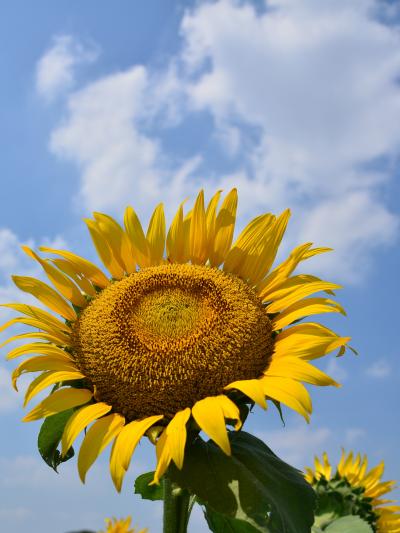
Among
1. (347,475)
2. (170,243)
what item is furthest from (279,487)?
(347,475)

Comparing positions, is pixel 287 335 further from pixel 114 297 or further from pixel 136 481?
pixel 136 481

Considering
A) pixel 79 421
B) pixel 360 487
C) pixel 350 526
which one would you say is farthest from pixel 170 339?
pixel 360 487

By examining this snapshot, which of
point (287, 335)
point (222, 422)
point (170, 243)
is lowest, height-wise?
point (222, 422)

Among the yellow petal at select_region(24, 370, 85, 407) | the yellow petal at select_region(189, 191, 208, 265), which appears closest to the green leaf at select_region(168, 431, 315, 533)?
the yellow petal at select_region(24, 370, 85, 407)

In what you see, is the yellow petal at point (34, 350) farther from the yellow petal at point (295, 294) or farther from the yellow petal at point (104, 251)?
the yellow petal at point (295, 294)

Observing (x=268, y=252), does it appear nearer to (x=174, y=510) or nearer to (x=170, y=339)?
(x=170, y=339)

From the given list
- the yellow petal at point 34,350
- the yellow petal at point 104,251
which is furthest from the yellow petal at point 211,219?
the yellow petal at point 34,350

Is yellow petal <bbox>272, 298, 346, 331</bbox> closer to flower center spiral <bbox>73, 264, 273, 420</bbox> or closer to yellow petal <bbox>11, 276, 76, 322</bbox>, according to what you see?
flower center spiral <bbox>73, 264, 273, 420</bbox>
